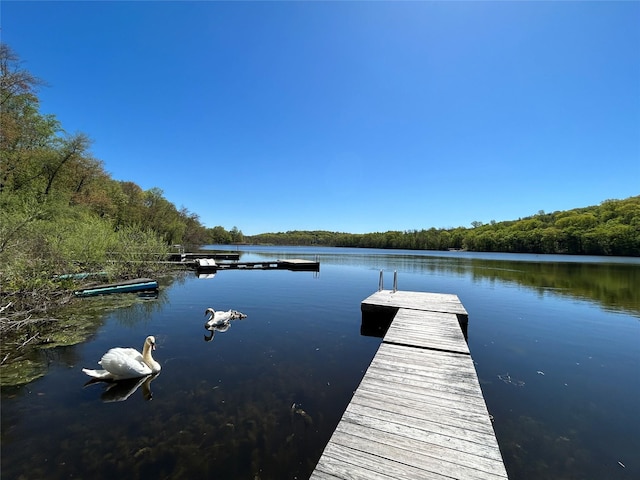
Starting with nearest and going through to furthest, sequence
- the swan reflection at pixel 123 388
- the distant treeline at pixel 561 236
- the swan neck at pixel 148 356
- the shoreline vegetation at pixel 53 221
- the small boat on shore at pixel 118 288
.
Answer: the swan reflection at pixel 123 388
the swan neck at pixel 148 356
the shoreline vegetation at pixel 53 221
the small boat on shore at pixel 118 288
the distant treeline at pixel 561 236

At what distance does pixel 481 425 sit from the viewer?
3225 mm

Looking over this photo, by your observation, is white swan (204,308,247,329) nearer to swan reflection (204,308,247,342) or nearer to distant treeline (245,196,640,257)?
swan reflection (204,308,247,342)

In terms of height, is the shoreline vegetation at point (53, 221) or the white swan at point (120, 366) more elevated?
the shoreline vegetation at point (53, 221)

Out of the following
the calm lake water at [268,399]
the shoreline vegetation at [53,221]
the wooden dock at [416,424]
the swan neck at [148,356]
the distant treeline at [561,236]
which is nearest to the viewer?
the wooden dock at [416,424]

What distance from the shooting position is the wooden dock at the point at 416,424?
2545 millimetres

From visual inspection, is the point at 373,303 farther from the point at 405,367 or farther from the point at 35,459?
the point at 35,459

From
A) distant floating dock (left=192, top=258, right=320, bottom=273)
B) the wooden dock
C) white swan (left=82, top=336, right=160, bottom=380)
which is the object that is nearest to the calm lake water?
white swan (left=82, top=336, right=160, bottom=380)

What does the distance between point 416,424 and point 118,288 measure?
14963 mm

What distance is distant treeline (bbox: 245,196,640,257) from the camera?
2400 inches

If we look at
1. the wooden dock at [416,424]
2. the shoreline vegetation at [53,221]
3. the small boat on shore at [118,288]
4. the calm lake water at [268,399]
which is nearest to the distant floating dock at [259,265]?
the shoreline vegetation at [53,221]

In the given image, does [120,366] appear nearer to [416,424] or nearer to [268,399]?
[268,399]

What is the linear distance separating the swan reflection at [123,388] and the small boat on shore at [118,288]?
849cm

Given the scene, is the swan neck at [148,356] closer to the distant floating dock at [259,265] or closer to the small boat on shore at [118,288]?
the small boat on shore at [118,288]

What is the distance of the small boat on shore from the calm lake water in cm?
181
